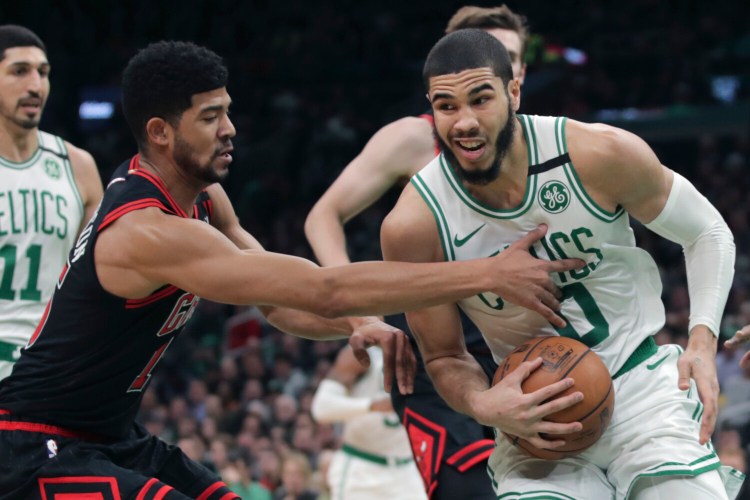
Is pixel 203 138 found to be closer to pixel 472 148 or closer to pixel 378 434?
pixel 472 148

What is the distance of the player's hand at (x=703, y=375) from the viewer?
380 centimetres

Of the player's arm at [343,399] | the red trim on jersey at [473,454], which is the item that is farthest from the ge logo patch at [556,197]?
the player's arm at [343,399]

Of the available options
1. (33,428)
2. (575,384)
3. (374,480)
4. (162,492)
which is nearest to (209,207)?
(33,428)

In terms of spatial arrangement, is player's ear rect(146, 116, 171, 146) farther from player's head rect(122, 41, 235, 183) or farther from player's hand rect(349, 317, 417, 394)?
player's hand rect(349, 317, 417, 394)

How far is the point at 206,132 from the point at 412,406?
1.68 metres

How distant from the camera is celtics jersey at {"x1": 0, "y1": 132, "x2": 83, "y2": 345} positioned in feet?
18.6

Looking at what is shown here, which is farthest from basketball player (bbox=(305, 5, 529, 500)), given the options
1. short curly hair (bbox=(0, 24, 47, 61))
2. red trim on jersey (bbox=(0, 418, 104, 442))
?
short curly hair (bbox=(0, 24, 47, 61))

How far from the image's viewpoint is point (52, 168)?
600cm

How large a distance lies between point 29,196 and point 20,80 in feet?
1.96

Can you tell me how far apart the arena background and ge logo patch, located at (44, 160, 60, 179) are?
19.7 feet

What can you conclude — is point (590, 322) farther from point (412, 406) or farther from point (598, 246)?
point (412, 406)

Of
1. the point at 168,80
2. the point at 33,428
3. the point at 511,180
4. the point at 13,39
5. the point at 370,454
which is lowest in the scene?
the point at 370,454

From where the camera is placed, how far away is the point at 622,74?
59.8 ft

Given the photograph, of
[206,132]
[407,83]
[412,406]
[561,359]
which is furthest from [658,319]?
[407,83]
